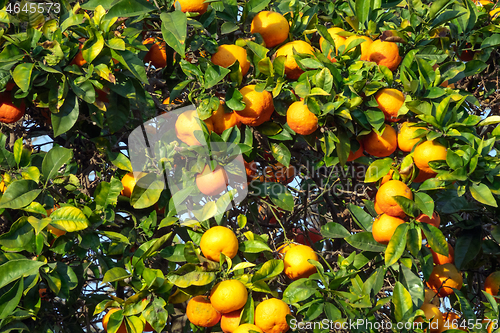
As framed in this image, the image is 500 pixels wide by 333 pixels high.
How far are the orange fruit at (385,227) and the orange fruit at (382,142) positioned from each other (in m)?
0.25

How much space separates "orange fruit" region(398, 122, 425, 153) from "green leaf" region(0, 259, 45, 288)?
1350mm

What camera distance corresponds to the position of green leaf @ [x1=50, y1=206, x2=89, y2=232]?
4.98ft

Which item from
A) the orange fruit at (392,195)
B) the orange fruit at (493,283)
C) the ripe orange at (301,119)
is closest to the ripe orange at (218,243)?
the ripe orange at (301,119)

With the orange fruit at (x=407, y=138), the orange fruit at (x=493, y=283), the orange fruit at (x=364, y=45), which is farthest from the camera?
the orange fruit at (x=493, y=283)

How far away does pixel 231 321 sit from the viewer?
1.62m

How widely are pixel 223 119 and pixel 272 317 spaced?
749mm

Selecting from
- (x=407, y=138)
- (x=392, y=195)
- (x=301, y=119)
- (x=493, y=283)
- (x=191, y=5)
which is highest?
(x=191, y=5)

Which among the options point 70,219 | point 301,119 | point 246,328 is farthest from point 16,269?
point 301,119

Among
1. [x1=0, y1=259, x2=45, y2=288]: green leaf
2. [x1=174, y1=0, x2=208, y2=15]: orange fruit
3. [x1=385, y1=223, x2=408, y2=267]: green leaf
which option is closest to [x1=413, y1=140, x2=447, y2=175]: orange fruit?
[x1=385, y1=223, x2=408, y2=267]: green leaf

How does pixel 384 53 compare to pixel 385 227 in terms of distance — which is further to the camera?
pixel 384 53

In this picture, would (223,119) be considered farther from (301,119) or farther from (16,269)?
(16,269)

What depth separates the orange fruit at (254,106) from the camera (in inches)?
64.2

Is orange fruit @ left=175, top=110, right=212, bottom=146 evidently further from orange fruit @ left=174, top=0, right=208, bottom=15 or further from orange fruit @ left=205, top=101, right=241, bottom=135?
orange fruit @ left=174, top=0, right=208, bottom=15

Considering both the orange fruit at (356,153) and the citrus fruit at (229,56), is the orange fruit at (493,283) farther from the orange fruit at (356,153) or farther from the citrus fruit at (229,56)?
the citrus fruit at (229,56)
